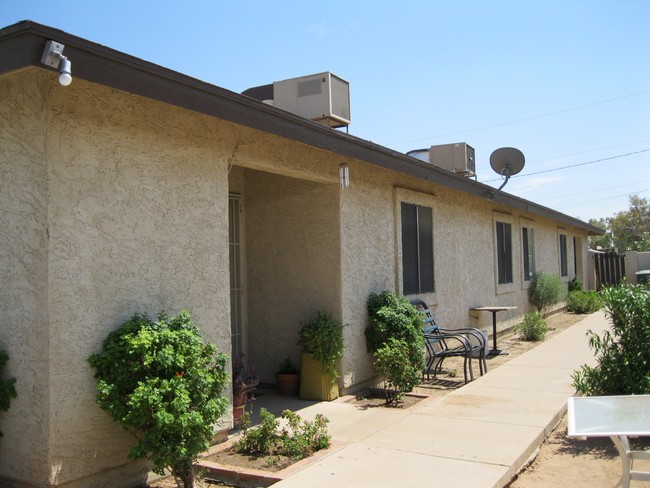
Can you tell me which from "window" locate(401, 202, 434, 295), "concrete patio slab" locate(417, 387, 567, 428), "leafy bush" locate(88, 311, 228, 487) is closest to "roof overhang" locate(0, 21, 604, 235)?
"leafy bush" locate(88, 311, 228, 487)

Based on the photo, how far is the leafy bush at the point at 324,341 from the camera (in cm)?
703

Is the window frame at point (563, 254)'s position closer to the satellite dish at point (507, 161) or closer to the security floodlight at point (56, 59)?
the satellite dish at point (507, 161)

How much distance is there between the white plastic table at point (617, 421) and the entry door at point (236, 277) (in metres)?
4.71

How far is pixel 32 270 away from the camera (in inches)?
165

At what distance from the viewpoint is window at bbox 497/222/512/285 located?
13.8m

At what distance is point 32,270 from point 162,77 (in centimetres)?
163

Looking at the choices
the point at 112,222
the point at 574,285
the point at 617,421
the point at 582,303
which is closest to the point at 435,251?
the point at 112,222

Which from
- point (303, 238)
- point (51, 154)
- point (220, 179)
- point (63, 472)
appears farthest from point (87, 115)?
point (303, 238)

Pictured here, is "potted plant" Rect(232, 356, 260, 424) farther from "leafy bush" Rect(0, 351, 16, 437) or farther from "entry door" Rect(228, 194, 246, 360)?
"leafy bush" Rect(0, 351, 16, 437)

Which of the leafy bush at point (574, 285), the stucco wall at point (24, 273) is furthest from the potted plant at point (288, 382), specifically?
the leafy bush at point (574, 285)

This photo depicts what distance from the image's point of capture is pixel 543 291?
52.0ft

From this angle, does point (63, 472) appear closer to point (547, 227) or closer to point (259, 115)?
point (259, 115)

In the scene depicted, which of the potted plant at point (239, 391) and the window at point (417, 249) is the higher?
the window at point (417, 249)

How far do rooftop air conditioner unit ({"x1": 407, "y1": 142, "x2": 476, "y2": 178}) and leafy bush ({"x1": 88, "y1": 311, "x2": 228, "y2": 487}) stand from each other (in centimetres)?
888
